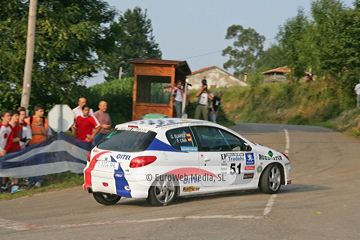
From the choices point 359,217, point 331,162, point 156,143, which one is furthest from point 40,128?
point 331,162

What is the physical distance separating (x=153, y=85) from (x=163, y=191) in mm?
14527

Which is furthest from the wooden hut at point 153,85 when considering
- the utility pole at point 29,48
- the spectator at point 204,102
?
the utility pole at point 29,48

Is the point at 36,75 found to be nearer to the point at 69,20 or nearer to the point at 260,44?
the point at 69,20

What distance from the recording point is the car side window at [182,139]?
29.6 feet

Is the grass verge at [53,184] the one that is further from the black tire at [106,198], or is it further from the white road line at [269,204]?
the white road line at [269,204]

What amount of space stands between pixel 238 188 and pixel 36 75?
41.6 ft

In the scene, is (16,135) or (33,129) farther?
(33,129)

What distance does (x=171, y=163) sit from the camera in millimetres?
8828

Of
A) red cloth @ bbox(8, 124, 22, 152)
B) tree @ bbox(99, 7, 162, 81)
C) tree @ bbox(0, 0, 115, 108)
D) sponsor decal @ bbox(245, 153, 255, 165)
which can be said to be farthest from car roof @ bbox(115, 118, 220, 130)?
tree @ bbox(99, 7, 162, 81)

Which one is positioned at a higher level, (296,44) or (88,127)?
(296,44)

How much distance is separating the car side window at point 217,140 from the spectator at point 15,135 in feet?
13.3

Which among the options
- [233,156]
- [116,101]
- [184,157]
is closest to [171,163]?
[184,157]

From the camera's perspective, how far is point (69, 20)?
2036 cm

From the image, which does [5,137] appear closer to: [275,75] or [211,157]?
[211,157]
